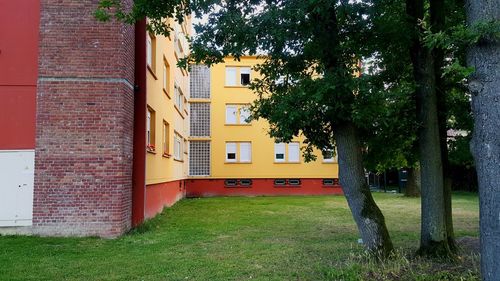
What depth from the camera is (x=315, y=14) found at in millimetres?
6902

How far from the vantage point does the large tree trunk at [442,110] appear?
8156 millimetres

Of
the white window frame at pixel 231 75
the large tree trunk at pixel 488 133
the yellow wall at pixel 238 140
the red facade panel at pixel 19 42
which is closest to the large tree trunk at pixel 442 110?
the large tree trunk at pixel 488 133

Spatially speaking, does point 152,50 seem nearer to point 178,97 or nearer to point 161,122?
point 161,122

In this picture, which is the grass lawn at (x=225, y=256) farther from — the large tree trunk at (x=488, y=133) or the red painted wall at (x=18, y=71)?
the red painted wall at (x=18, y=71)

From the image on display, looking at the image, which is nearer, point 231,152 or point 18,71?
point 18,71

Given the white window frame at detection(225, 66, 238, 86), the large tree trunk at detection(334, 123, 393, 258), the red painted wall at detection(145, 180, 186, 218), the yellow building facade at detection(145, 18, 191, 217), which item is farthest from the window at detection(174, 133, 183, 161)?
the large tree trunk at detection(334, 123, 393, 258)

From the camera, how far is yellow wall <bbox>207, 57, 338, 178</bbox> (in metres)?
29.3

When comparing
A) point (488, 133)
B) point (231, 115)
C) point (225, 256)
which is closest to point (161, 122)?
point (225, 256)

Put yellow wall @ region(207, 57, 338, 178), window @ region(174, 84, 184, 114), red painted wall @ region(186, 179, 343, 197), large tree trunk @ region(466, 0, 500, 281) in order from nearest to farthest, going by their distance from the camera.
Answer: large tree trunk @ region(466, 0, 500, 281) < window @ region(174, 84, 184, 114) < red painted wall @ region(186, 179, 343, 197) < yellow wall @ region(207, 57, 338, 178)

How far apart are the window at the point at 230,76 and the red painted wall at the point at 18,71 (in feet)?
64.4

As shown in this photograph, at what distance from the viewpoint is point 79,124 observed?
33.7 feet

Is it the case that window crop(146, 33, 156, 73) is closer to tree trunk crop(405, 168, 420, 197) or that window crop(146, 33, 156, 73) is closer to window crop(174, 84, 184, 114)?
window crop(174, 84, 184, 114)

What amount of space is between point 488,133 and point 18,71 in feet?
31.8

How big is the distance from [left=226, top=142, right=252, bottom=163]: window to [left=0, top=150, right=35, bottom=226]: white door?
1961 cm
